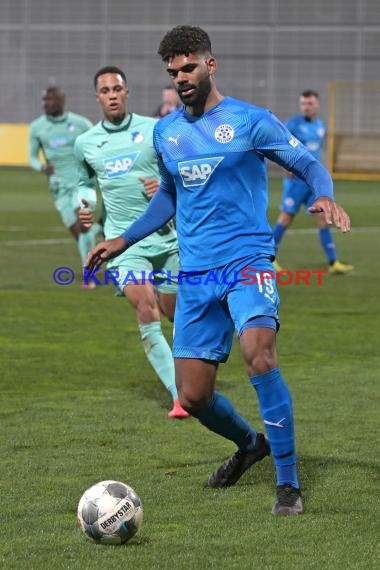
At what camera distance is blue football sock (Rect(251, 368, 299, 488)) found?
242 inches

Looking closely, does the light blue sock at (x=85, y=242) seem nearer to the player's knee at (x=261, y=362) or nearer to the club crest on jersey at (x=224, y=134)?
the club crest on jersey at (x=224, y=134)

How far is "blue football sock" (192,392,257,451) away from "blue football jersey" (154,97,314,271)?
75 centimetres

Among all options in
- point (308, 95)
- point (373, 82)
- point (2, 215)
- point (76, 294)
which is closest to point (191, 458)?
point (76, 294)

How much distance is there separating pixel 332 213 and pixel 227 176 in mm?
674

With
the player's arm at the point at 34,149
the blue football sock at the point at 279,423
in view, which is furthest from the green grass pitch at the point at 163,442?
the player's arm at the point at 34,149

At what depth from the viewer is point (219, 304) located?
642 centimetres

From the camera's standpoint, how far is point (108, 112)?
9.59 metres

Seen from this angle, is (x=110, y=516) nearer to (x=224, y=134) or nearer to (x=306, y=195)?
(x=224, y=134)

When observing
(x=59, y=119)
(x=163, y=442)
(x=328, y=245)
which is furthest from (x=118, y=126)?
(x=59, y=119)

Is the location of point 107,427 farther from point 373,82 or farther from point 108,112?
point 373,82

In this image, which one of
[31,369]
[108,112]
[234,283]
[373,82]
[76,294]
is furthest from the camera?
[373,82]

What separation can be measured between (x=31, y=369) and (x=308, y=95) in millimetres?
10371

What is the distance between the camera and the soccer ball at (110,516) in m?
5.61

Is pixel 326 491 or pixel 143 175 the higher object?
pixel 143 175
